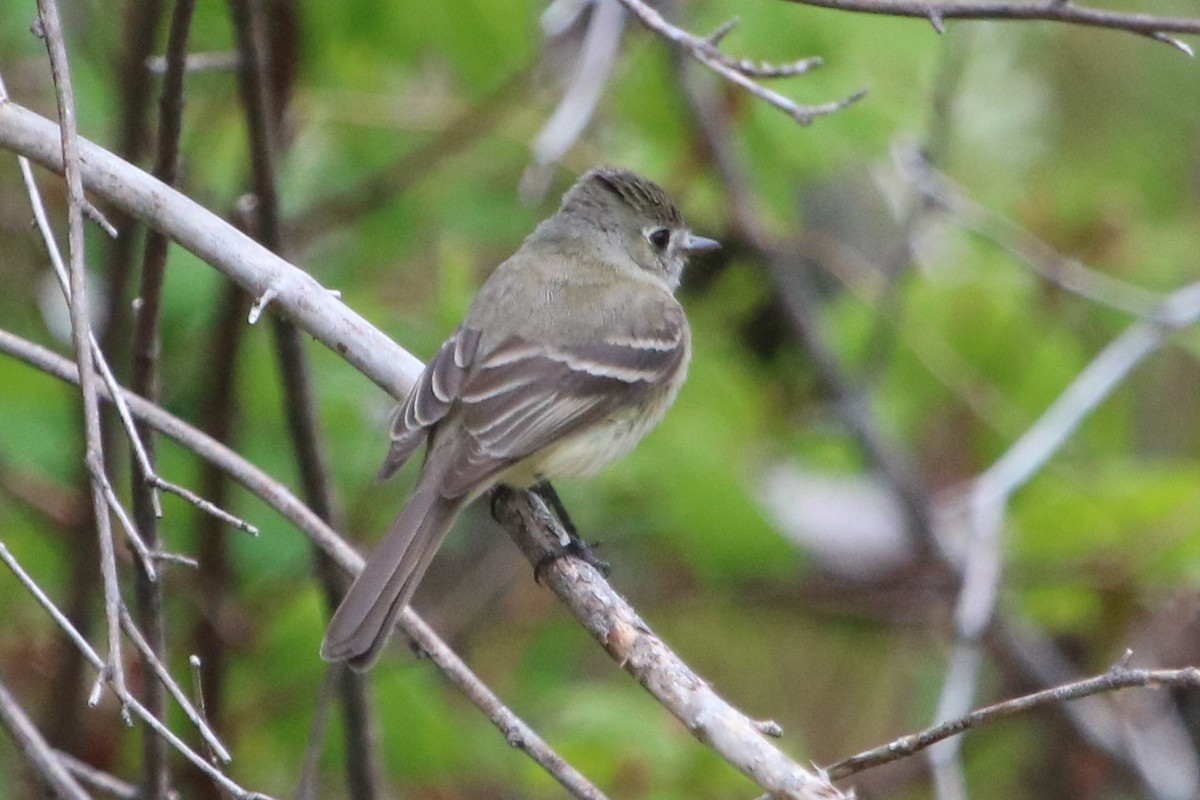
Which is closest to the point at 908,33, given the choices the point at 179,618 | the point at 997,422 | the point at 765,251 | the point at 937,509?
the point at 765,251

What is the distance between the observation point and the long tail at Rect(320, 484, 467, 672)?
3340 mm

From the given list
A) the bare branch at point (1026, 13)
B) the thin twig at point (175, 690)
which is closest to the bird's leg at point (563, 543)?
the thin twig at point (175, 690)

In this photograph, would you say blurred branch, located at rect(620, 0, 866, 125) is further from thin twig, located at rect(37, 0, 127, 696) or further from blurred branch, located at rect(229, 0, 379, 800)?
blurred branch, located at rect(229, 0, 379, 800)

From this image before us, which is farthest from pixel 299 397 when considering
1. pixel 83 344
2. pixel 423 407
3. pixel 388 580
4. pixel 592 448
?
pixel 83 344

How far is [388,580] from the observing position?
3541mm

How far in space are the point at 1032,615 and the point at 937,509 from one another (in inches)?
27.4

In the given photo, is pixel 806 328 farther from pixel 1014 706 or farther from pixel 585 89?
pixel 1014 706

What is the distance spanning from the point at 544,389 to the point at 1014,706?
83.9 inches

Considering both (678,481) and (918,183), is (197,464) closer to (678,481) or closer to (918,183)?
(678,481)

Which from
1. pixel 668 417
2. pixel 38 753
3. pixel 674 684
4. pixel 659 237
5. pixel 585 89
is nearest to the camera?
pixel 674 684

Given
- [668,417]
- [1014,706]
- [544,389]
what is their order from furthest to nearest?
[668,417], [544,389], [1014,706]

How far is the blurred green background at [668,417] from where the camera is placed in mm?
5129

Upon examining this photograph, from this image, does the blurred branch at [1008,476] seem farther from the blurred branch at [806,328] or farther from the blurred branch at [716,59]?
the blurred branch at [716,59]

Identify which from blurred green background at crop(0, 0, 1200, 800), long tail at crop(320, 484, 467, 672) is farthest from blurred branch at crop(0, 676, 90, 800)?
blurred green background at crop(0, 0, 1200, 800)
